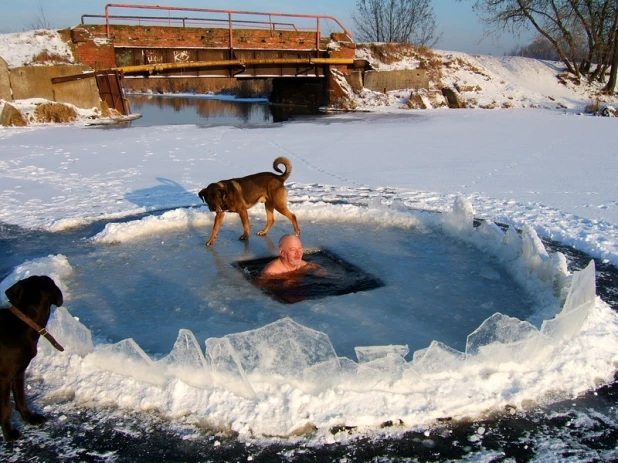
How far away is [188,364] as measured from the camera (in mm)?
3744

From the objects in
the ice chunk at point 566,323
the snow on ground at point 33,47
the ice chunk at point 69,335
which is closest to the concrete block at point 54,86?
the snow on ground at point 33,47

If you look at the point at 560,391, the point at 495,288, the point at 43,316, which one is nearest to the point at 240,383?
the point at 43,316

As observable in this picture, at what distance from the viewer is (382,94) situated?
98.3ft

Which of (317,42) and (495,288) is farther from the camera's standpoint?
(317,42)

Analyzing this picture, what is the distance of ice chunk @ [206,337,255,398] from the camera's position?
3604 mm

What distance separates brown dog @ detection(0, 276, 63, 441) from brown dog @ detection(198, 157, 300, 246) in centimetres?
347

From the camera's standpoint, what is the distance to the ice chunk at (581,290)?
4.35 meters

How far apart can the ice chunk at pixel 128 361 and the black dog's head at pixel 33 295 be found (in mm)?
712

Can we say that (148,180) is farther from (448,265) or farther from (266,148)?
(448,265)

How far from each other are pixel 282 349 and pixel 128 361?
1.10 m

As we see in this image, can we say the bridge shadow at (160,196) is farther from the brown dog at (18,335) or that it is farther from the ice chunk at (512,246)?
the brown dog at (18,335)

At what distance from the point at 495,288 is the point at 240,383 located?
3.06m

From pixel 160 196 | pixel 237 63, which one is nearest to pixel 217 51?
pixel 237 63

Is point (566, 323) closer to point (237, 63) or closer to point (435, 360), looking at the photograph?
point (435, 360)
